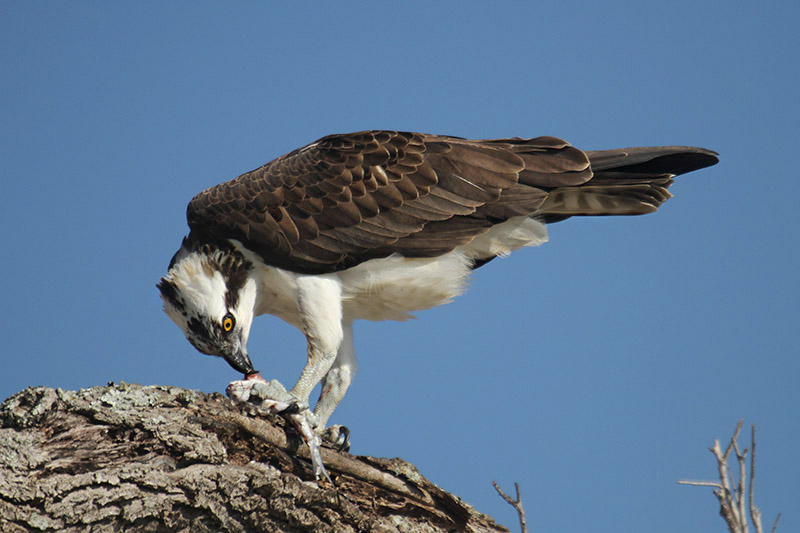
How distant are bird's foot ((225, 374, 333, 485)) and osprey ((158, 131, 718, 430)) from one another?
22 cm

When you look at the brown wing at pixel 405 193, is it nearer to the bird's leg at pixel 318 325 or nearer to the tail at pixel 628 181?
the tail at pixel 628 181

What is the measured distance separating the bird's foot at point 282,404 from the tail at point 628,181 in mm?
2330

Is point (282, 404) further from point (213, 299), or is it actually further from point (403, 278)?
point (403, 278)

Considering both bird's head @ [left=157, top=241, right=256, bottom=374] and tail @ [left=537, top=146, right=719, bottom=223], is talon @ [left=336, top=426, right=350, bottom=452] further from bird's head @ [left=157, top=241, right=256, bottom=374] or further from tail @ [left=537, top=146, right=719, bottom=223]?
tail @ [left=537, top=146, right=719, bottom=223]

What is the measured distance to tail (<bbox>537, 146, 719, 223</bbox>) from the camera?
6133 mm

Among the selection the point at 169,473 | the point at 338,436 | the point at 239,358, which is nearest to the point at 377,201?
the point at 239,358

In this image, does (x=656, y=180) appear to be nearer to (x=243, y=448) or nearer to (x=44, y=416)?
(x=243, y=448)

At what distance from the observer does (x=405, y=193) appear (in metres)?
6.06

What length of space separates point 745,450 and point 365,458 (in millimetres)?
2342

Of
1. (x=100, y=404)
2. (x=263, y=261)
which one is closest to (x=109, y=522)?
(x=100, y=404)

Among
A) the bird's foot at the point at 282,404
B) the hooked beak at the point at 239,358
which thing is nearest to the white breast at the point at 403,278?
the hooked beak at the point at 239,358

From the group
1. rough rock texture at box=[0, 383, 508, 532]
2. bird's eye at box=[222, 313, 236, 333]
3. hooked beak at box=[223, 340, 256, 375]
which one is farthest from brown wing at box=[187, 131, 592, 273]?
rough rock texture at box=[0, 383, 508, 532]

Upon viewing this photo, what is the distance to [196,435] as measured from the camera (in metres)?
4.80

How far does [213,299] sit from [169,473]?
5.54 feet
